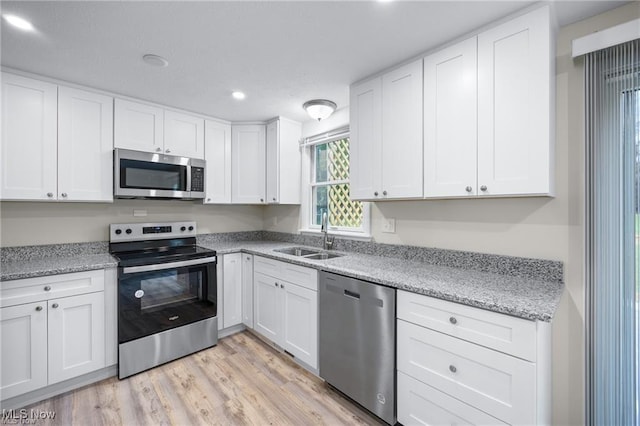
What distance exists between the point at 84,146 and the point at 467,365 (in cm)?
310

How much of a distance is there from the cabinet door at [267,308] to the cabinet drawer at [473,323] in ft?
4.26

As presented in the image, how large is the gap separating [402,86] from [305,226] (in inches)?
73.1

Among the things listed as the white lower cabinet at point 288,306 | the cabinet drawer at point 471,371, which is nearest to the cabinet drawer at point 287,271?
the white lower cabinet at point 288,306

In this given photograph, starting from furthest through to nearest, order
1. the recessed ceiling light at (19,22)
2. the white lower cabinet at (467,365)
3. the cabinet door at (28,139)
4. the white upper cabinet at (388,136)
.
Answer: the cabinet door at (28,139)
the white upper cabinet at (388,136)
the recessed ceiling light at (19,22)
the white lower cabinet at (467,365)

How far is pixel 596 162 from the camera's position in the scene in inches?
58.3

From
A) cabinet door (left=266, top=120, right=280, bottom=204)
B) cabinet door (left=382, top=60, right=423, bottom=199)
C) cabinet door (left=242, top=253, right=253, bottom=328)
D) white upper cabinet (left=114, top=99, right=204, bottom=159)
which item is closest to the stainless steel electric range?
cabinet door (left=242, top=253, right=253, bottom=328)

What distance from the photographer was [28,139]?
7.02ft

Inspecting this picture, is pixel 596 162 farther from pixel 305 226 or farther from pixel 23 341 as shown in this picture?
pixel 23 341

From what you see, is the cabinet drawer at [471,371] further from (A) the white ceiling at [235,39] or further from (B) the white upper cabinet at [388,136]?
(A) the white ceiling at [235,39]

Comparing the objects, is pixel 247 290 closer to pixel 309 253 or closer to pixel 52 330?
pixel 309 253

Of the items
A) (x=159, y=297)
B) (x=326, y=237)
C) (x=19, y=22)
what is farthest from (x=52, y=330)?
(x=326, y=237)

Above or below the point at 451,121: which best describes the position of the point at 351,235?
below

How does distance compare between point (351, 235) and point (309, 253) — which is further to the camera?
point (309, 253)

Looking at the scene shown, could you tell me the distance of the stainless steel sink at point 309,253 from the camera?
275cm
